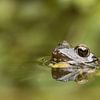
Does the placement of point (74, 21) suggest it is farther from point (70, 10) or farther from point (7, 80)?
point (7, 80)

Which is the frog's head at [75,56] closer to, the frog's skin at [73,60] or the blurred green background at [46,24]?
the frog's skin at [73,60]

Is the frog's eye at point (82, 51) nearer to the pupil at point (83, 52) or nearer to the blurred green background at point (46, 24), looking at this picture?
the pupil at point (83, 52)

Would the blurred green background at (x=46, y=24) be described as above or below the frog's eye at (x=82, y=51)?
above

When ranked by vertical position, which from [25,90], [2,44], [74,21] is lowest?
[25,90]

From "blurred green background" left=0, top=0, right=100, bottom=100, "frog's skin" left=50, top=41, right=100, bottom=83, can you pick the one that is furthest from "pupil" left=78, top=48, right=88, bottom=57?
"blurred green background" left=0, top=0, right=100, bottom=100

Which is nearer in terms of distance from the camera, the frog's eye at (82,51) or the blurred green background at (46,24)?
the frog's eye at (82,51)

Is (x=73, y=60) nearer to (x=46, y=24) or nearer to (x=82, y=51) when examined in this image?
(x=82, y=51)

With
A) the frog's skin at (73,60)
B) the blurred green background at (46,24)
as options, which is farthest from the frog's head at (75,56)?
the blurred green background at (46,24)

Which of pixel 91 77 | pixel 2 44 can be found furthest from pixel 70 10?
pixel 91 77

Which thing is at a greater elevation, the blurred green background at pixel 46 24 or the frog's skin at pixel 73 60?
the blurred green background at pixel 46 24
